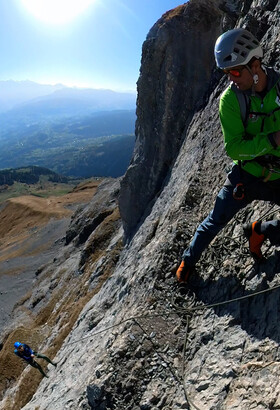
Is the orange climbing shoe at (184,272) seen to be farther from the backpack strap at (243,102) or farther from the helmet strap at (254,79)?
the helmet strap at (254,79)

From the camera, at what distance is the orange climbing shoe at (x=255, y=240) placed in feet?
29.8

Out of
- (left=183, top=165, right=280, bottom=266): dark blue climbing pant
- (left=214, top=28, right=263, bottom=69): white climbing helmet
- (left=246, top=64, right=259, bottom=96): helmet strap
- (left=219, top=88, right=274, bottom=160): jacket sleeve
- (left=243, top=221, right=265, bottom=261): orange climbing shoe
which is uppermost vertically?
(left=214, top=28, right=263, bottom=69): white climbing helmet

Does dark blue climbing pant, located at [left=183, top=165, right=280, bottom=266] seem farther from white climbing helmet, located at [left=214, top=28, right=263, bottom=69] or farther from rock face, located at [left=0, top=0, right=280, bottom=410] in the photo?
white climbing helmet, located at [left=214, top=28, right=263, bottom=69]

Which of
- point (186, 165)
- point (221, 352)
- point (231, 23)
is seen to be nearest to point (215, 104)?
point (186, 165)

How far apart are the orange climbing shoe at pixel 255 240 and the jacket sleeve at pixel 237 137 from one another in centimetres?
229

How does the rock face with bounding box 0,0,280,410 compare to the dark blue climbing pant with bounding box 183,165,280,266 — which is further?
the dark blue climbing pant with bounding box 183,165,280,266

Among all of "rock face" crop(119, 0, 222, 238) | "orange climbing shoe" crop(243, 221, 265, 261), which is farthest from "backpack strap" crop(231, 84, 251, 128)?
"rock face" crop(119, 0, 222, 238)

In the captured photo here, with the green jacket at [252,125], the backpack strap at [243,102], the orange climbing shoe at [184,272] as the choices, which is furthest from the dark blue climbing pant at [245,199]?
the orange climbing shoe at [184,272]

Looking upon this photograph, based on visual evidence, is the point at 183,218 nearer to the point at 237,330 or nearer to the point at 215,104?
the point at 237,330

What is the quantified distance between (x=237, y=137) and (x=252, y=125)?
497 mm

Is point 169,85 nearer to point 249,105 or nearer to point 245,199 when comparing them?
point 245,199

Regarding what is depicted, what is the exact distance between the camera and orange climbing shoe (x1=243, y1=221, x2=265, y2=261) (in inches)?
357

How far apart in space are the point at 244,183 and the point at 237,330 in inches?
149

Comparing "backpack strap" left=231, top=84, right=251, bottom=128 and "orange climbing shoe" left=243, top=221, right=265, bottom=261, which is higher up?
"backpack strap" left=231, top=84, right=251, bottom=128
